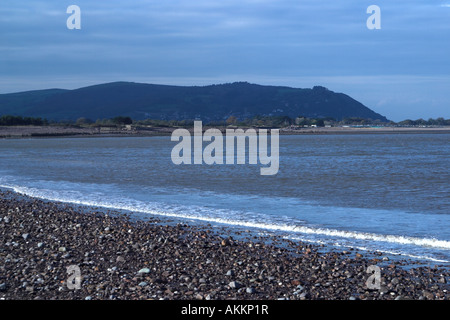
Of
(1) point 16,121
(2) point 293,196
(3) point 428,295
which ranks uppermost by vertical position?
(1) point 16,121

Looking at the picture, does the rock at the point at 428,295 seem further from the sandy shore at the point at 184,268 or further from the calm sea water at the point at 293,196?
the calm sea water at the point at 293,196

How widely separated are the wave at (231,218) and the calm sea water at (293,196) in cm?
2

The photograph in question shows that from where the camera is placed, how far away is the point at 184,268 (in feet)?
28.3

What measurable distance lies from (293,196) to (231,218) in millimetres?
5274

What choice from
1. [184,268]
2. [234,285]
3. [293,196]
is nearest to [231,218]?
[293,196]

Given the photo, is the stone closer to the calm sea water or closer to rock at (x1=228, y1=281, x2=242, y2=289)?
rock at (x1=228, y1=281, x2=242, y2=289)

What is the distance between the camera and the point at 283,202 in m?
17.2

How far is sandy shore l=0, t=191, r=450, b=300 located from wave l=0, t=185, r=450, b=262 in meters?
1.30

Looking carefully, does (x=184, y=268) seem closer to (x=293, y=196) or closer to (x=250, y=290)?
(x=250, y=290)

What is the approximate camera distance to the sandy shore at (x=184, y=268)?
7473 mm

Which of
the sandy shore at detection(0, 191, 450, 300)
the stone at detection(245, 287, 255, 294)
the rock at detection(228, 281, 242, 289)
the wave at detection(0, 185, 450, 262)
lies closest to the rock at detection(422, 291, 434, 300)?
the sandy shore at detection(0, 191, 450, 300)

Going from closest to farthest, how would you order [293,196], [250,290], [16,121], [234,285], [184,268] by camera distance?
[250,290], [234,285], [184,268], [293,196], [16,121]

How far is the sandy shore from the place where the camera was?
7473 mm
